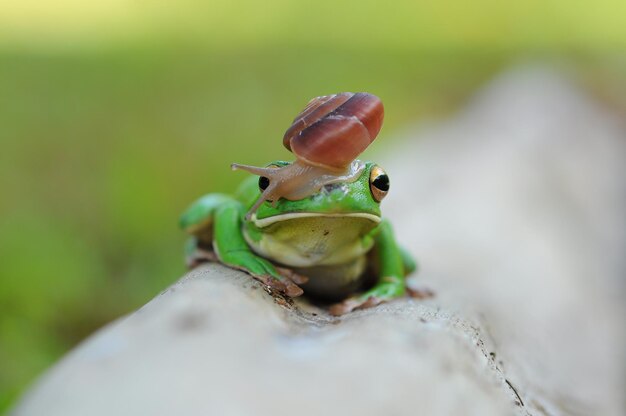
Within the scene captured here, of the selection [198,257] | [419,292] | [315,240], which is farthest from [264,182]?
[419,292]

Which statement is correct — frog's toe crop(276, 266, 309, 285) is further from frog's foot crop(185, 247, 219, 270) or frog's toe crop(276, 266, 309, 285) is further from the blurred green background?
the blurred green background

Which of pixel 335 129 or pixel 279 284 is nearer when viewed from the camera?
pixel 335 129

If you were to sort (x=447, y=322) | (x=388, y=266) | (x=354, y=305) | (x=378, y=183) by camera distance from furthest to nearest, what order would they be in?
1. (x=388, y=266)
2. (x=354, y=305)
3. (x=378, y=183)
4. (x=447, y=322)

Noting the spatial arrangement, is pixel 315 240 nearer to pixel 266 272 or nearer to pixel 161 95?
pixel 266 272

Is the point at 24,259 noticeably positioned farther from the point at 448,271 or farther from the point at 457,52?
the point at 457,52

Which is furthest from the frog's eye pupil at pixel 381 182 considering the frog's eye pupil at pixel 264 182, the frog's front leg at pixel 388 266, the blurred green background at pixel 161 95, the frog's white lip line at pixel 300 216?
the blurred green background at pixel 161 95

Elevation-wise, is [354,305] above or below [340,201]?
below

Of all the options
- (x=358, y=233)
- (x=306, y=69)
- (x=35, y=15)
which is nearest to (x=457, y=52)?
(x=306, y=69)

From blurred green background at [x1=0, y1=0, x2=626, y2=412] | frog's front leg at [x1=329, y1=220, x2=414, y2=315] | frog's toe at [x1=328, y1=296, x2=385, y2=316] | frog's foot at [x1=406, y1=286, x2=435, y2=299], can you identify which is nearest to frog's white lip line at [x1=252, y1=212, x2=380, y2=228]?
frog's toe at [x1=328, y1=296, x2=385, y2=316]
